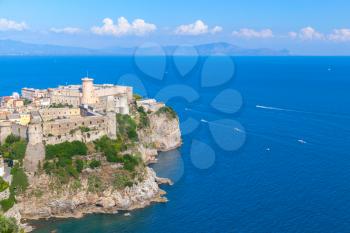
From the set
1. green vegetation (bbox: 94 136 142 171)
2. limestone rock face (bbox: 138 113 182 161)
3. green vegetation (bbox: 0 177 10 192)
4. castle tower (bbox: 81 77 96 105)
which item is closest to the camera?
green vegetation (bbox: 0 177 10 192)

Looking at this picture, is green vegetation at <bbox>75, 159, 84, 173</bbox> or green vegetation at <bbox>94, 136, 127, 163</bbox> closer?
green vegetation at <bbox>75, 159, 84, 173</bbox>

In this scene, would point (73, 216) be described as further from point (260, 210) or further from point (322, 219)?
point (322, 219)

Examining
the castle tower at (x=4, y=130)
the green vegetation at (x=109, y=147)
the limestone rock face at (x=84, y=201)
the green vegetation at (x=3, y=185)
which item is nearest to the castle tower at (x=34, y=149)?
the limestone rock face at (x=84, y=201)

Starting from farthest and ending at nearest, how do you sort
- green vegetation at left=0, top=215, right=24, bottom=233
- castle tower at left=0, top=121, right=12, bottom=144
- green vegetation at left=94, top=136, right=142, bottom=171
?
green vegetation at left=94, top=136, right=142, bottom=171
castle tower at left=0, top=121, right=12, bottom=144
green vegetation at left=0, top=215, right=24, bottom=233

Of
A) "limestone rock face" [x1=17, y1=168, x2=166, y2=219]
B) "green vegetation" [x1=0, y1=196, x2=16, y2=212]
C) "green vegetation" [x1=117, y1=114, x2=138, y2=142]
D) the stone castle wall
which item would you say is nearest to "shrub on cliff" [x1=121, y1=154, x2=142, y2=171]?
"limestone rock face" [x1=17, y1=168, x2=166, y2=219]

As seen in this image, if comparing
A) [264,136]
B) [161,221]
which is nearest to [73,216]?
[161,221]

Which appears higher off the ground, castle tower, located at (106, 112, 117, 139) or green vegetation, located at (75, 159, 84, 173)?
castle tower, located at (106, 112, 117, 139)

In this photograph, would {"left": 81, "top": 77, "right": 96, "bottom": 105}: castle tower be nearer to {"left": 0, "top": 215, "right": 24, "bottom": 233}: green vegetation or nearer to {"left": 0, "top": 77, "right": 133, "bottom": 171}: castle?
{"left": 0, "top": 77, "right": 133, "bottom": 171}: castle

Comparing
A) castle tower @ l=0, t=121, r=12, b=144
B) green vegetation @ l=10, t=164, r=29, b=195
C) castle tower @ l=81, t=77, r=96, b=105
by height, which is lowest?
green vegetation @ l=10, t=164, r=29, b=195
